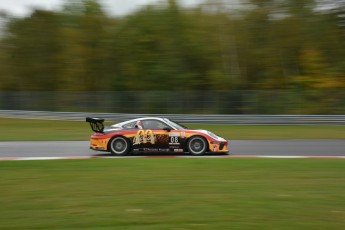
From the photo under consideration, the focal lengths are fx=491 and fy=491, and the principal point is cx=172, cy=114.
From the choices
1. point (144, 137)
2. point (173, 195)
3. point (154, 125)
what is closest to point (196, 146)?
point (154, 125)

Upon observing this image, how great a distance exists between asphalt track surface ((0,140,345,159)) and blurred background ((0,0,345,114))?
1474 cm

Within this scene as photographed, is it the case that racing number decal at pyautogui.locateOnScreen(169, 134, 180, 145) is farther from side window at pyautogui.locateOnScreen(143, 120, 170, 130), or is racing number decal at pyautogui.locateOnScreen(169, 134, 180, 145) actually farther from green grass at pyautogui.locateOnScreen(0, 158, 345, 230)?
green grass at pyautogui.locateOnScreen(0, 158, 345, 230)

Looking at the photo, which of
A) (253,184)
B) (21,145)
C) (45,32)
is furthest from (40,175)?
(45,32)

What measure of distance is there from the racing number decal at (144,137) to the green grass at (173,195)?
90.4 inches

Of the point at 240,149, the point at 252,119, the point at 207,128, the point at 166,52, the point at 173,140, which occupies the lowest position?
the point at 240,149

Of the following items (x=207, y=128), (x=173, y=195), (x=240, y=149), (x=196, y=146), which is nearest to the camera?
(x=173, y=195)

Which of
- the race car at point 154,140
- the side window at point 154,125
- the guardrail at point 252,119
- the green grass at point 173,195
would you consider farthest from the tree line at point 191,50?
the green grass at point 173,195

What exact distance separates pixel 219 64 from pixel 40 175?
103ft

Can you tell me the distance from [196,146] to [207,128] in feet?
40.9

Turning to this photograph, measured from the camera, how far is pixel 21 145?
55.5 feet

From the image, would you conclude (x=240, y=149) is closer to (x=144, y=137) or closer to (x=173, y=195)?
(x=144, y=137)

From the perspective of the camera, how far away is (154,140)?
44.6 feet

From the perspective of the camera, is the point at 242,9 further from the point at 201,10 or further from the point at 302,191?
the point at 302,191

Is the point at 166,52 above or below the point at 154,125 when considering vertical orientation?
above
